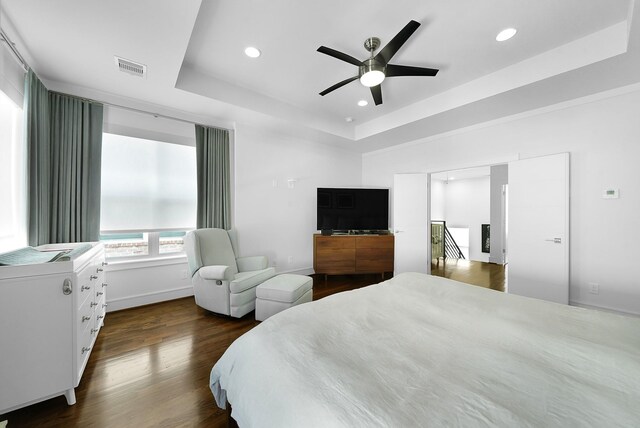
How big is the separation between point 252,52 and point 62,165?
2.42 m

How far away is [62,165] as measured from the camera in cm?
259

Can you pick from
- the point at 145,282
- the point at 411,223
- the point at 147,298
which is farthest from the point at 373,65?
the point at 147,298

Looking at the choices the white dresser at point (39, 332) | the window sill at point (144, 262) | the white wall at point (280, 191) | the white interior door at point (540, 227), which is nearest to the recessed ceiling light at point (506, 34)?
the white interior door at point (540, 227)

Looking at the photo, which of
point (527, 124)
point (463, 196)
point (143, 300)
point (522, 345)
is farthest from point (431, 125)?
point (463, 196)

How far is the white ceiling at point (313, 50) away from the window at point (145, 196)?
0.61 metres

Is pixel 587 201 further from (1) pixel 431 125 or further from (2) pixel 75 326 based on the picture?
(2) pixel 75 326

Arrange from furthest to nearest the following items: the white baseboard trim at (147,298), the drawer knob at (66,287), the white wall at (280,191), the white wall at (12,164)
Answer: the white wall at (280,191), the white baseboard trim at (147,298), the white wall at (12,164), the drawer knob at (66,287)

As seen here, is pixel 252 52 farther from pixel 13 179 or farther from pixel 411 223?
pixel 411 223

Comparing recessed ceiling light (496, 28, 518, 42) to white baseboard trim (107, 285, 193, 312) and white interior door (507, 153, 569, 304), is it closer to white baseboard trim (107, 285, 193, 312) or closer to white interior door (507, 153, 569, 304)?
white interior door (507, 153, 569, 304)

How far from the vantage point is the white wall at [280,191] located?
12.8 feet

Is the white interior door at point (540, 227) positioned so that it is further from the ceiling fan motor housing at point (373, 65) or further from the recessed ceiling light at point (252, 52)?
the recessed ceiling light at point (252, 52)

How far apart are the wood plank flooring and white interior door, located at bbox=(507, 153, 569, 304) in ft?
2.87

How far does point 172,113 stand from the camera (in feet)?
10.9

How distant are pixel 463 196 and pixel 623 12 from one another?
6.99m
